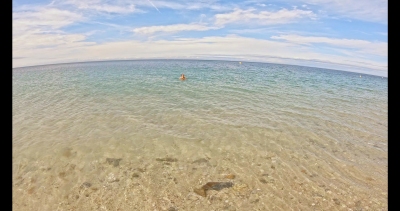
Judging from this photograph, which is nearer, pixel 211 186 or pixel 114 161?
pixel 211 186

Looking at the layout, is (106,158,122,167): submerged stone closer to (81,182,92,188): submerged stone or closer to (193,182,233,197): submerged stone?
(81,182,92,188): submerged stone

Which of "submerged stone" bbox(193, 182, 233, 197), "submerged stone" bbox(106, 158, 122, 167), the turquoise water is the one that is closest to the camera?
the turquoise water

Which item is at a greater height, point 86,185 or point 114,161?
point 114,161

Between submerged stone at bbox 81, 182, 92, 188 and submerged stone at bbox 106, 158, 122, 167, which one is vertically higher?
submerged stone at bbox 106, 158, 122, 167

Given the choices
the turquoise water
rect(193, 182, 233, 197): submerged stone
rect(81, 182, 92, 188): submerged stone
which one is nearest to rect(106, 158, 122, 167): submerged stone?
the turquoise water

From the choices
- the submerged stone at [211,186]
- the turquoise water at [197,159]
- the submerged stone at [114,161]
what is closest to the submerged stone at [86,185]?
the turquoise water at [197,159]

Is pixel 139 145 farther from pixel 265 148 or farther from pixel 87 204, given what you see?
pixel 265 148

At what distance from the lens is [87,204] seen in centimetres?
583

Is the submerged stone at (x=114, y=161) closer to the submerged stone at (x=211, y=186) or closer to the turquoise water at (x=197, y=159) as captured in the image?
the turquoise water at (x=197, y=159)

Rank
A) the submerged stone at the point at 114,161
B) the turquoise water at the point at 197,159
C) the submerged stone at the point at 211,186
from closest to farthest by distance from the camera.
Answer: the turquoise water at the point at 197,159 < the submerged stone at the point at 211,186 < the submerged stone at the point at 114,161

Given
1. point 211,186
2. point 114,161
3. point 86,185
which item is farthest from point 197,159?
point 86,185

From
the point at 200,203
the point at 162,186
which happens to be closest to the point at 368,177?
the point at 200,203

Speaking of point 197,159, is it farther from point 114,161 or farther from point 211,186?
point 114,161
